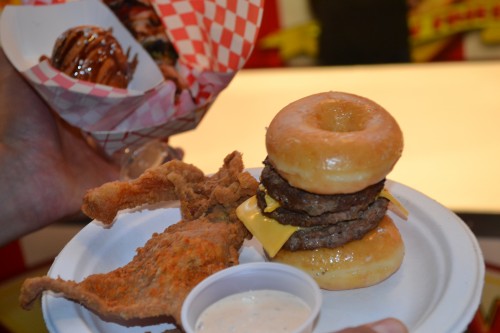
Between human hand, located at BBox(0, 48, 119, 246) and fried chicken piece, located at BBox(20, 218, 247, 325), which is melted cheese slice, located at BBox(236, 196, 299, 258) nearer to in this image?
fried chicken piece, located at BBox(20, 218, 247, 325)

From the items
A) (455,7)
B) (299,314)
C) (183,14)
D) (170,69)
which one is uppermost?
(183,14)

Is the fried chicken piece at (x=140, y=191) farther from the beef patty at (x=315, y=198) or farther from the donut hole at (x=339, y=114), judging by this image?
the donut hole at (x=339, y=114)

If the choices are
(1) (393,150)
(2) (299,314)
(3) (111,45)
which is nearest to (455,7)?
(3) (111,45)

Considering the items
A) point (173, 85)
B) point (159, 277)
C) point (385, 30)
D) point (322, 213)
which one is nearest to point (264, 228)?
point (322, 213)

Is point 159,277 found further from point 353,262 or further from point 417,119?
point 417,119

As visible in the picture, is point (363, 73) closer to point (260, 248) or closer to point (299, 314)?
point (260, 248)

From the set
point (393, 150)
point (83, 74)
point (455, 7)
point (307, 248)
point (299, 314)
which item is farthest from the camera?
point (455, 7)
